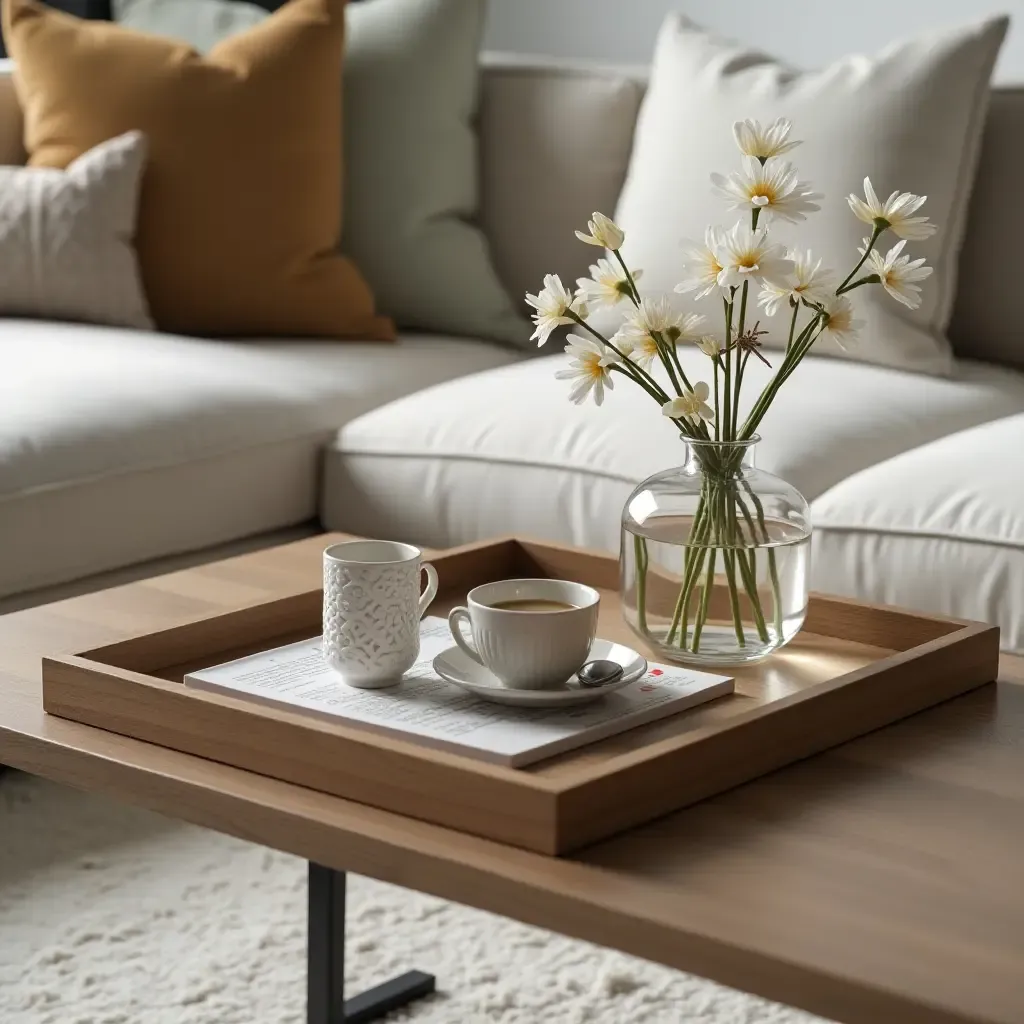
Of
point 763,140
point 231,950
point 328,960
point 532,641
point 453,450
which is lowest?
point 231,950

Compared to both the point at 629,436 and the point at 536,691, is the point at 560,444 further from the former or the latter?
the point at 536,691

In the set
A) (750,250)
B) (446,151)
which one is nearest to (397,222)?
(446,151)

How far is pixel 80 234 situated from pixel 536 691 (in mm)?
1661

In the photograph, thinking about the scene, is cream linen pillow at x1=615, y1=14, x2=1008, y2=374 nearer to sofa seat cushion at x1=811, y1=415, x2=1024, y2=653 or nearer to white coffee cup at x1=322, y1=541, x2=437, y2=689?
sofa seat cushion at x1=811, y1=415, x2=1024, y2=653

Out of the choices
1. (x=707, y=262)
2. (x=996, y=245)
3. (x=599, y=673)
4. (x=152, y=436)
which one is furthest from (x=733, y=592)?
(x=996, y=245)

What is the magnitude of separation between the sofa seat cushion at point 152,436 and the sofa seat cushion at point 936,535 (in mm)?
768

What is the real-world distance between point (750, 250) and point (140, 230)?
1665 mm

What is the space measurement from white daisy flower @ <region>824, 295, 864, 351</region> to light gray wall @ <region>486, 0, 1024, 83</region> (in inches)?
91.2

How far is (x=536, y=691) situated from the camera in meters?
1.17

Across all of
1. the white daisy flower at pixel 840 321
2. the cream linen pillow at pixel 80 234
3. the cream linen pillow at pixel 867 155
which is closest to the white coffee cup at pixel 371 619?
the white daisy flower at pixel 840 321

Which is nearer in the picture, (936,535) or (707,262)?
(707,262)

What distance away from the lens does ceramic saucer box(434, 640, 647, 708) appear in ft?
3.83

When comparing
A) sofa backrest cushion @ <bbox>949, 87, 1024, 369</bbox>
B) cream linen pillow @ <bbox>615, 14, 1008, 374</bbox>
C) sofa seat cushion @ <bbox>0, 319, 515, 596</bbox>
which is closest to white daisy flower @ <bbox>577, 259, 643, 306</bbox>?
sofa seat cushion @ <bbox>0, 319, 515, 596</bbox>

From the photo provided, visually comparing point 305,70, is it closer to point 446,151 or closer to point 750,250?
point 446,151
